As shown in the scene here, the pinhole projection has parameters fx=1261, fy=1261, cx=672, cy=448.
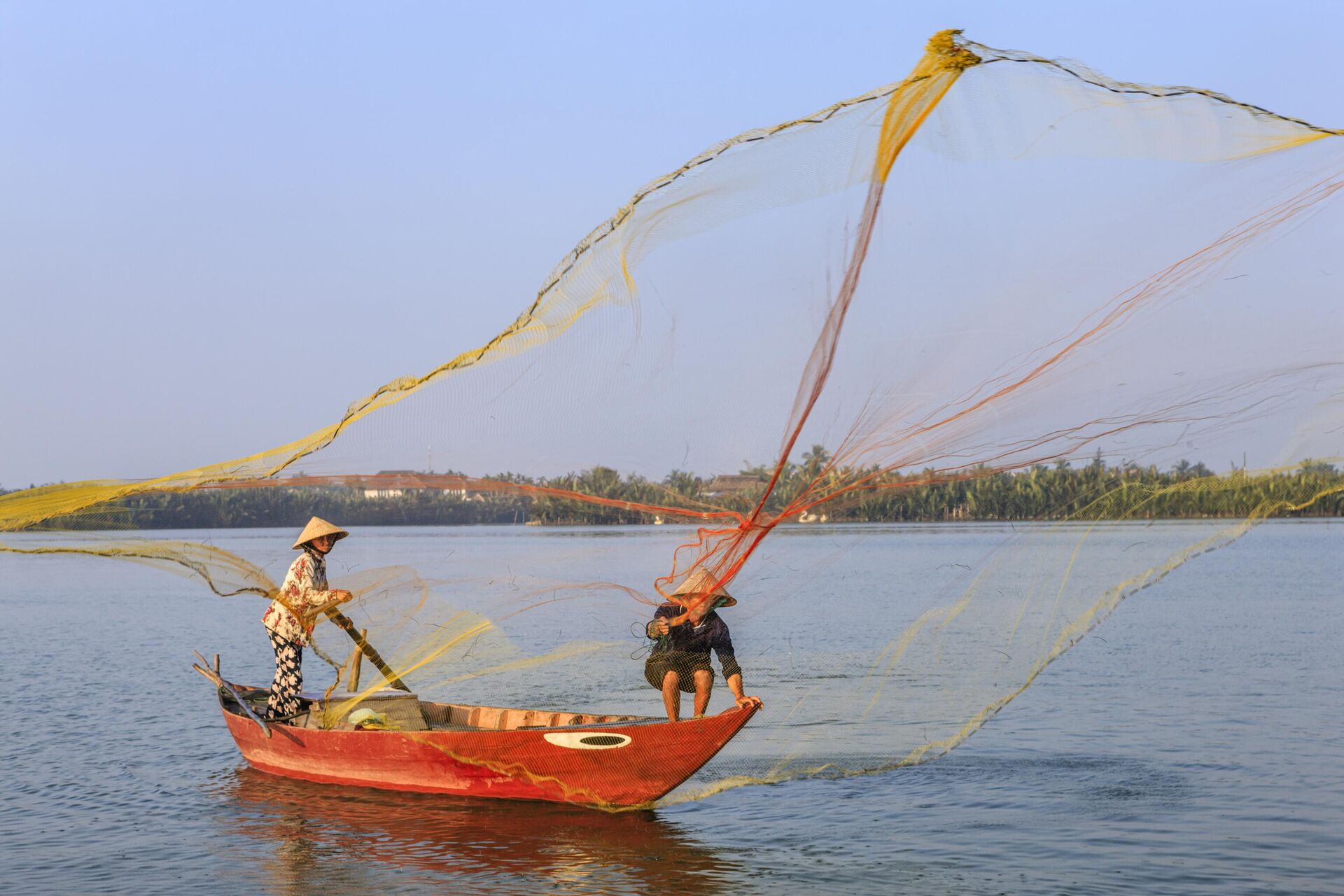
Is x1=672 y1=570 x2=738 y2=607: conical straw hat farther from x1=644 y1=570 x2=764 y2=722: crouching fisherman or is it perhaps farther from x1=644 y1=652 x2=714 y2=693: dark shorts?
x1=644 y1=652 x2=714 y2=693: dark shorts

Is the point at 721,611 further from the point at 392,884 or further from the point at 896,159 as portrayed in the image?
the point at 896,159

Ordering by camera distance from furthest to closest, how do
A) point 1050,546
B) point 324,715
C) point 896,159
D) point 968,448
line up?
point 324,715, point 1050,546, point 968,448, point 896,159

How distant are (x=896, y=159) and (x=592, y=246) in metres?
1.75

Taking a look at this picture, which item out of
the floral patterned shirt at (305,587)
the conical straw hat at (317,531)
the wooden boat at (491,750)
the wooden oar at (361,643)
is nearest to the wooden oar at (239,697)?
the wooden boat at (491,750)

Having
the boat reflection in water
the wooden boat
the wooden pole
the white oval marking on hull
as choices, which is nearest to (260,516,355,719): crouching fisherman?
the wooden pole

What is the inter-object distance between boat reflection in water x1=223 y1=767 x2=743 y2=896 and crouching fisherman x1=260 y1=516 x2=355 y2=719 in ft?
3.75

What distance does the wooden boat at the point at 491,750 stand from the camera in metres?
8.78

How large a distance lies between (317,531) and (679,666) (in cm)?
287

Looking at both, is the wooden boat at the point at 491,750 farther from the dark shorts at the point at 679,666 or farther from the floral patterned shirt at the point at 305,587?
the floral patterned shirt at the point at 305,587

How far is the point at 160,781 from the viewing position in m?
11.4

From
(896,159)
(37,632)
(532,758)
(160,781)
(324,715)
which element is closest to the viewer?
(896,159)

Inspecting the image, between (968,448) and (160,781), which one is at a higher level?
(968,448)

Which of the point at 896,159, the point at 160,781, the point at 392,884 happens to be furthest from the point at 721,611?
the point at 160,781

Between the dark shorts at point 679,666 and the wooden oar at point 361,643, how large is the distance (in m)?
1.85
